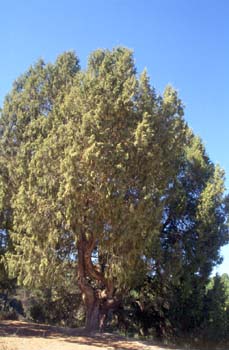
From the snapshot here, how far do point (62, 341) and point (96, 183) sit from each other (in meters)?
6.02

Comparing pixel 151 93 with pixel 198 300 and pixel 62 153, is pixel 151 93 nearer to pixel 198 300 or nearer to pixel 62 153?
pixel 62 153

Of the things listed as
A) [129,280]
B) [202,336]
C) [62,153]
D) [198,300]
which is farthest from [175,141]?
[202,336]

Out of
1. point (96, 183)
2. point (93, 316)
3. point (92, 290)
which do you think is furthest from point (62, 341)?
point (96, 183)

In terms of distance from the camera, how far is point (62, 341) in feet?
48.5

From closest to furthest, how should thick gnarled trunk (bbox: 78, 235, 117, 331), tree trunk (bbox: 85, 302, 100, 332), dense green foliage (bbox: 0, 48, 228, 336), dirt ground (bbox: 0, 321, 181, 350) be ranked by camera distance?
1. dirt ground (bbox: 0, 321, 181, 350)
2. dense green foliage (bbox: 0, 48, 228, 336)
3. thick gnarled trunk (bbox: 78, 235, 117, 331)
4. tree trunk (bbox: 85, 302, 100, 332)

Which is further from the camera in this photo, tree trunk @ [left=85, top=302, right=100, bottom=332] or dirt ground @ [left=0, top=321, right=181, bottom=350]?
tree trunk @ [left=85, top=302, right=100, bottom=332]

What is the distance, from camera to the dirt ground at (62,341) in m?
13.4

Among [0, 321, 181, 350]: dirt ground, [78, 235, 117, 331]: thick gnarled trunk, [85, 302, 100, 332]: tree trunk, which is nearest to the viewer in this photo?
[0, 321, 181, 350]: dirt ground

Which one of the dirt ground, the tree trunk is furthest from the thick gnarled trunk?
the dirt ground

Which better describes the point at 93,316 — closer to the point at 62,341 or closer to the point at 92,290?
the point at 92,290

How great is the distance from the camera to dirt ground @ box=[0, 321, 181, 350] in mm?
13406

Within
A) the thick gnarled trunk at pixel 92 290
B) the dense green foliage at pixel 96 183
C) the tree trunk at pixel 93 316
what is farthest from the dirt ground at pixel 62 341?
the dense green foliage at pixel 96 183

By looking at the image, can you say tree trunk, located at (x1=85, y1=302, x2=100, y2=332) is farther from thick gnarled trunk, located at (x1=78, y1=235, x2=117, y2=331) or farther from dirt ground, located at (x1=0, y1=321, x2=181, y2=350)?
dirt ground, located at (x1=0, y1=321, x2=181, y2=350)

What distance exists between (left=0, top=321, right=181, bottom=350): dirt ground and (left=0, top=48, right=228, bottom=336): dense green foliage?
1.95 meters
